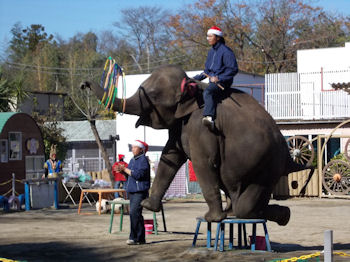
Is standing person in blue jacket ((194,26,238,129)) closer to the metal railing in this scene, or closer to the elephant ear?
the elephant ear

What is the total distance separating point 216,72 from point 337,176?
16.4m

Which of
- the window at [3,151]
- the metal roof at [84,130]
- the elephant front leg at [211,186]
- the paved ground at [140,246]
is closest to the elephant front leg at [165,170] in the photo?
the elephant front leg at [211,186]

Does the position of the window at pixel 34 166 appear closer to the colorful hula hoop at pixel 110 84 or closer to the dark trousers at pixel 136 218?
the dark trousers at pixel 136 218

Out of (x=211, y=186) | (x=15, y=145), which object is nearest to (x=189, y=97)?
(x=211, y=186)

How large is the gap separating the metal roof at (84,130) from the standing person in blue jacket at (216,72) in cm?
3095

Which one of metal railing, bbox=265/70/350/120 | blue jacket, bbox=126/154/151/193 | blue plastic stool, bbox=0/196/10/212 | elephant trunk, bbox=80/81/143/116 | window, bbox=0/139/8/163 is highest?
metal railing, bbox=265/70/350/120

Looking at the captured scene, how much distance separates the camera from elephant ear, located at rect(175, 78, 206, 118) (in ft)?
31.2

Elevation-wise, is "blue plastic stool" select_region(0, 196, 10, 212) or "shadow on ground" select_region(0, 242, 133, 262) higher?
"blue plastic stool" select_region(0, 196, 10, 212)

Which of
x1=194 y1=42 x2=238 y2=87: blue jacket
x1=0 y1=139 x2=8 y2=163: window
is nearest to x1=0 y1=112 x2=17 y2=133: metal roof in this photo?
x1=0 y1=139 x2=8 y2=163: window

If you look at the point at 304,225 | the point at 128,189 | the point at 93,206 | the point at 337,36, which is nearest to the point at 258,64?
the point at 337,36

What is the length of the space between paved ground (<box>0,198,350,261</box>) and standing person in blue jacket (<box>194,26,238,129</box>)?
86.3 inches

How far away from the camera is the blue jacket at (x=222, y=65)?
9.48m

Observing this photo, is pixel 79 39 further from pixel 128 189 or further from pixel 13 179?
pixel 128 189

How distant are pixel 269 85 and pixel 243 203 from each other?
2302cm
